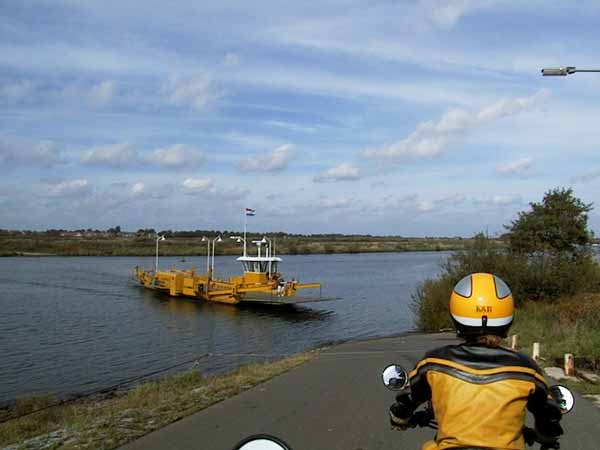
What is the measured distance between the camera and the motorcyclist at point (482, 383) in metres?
2.90

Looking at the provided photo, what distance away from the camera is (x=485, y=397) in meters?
2.91

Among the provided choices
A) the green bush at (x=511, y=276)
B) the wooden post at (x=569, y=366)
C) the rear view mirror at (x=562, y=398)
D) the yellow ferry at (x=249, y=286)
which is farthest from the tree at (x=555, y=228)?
the rear view mirror at (x=562, y=398)

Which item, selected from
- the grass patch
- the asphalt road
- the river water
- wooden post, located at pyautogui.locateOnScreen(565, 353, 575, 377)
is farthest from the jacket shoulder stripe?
the river water

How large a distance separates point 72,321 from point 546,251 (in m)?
24.0

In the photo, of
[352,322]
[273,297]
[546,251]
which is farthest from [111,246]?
[546,251]

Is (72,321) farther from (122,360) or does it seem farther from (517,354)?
(517,354)

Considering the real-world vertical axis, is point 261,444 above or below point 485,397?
below

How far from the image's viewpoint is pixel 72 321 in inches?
1320

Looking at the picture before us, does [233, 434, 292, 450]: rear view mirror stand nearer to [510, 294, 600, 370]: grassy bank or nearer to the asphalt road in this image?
the asphalt road

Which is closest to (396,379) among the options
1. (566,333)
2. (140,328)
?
(566,333)

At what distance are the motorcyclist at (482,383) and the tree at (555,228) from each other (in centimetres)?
2990

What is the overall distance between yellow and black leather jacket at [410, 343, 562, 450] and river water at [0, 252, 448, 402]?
631 inches

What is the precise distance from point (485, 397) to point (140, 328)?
103 feet

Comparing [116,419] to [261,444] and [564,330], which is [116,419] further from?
[564,330]
